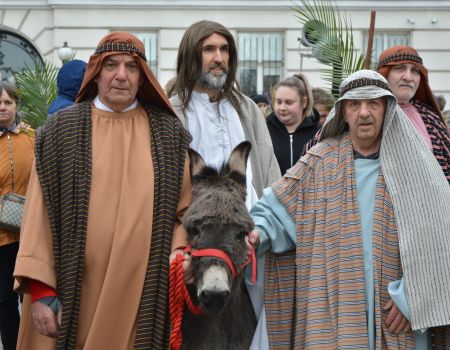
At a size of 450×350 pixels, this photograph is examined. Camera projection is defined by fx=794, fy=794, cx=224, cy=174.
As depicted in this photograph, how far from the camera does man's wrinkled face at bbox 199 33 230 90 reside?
5.05 meters

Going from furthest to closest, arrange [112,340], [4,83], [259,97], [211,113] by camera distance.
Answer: [259,97] → [4,83] → [211,113] → [112,340]

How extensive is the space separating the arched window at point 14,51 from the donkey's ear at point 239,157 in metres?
17.9

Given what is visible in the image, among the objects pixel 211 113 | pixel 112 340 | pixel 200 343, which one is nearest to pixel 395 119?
pixel 211 113

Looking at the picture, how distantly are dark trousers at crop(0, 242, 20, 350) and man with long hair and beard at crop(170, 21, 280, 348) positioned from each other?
2259 mm

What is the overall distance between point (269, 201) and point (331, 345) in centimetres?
89

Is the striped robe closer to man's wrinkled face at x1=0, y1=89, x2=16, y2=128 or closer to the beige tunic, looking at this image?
the beige tunic

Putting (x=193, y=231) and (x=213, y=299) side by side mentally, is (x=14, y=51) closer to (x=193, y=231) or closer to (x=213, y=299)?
(x=193, y=231)

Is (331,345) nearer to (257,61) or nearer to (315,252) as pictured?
(315,252)

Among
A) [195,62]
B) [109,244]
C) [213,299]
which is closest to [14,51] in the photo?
[195,62]

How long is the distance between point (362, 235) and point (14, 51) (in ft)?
60.8

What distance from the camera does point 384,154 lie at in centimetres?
441

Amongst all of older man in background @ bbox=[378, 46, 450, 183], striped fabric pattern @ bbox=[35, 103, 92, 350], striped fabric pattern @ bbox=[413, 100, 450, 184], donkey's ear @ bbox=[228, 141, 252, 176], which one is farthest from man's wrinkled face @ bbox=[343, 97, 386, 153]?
striped fabric pattern @ bbox=[35, 103, 92, 350]

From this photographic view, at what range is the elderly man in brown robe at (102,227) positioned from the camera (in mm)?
4145

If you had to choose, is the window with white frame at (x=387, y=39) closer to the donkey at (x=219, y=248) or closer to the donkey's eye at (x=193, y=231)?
the donkey at (x=219, y=248)
